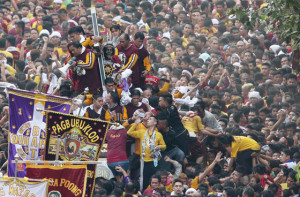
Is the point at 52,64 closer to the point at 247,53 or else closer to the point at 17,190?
the point at 247,53

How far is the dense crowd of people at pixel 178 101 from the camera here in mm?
19062

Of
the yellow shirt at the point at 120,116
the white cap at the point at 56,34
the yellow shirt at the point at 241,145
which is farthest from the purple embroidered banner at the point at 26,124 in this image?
the white cap at the point at 56,34

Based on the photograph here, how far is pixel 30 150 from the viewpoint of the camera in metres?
17.6

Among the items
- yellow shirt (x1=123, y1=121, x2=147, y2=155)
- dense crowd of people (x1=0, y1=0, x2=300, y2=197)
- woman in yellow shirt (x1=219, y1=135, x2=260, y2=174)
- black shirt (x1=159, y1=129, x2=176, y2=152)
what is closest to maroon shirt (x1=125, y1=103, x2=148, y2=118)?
dense crowd of people (x1=0, y1=0, x2=300, y2=197)

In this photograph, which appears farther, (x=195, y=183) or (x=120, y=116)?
(x=120, y=116)

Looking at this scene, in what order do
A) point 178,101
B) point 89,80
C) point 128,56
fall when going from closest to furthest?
point 89,80
point 128,56
point 178,101

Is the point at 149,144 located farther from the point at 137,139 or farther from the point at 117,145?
the point at 117,145

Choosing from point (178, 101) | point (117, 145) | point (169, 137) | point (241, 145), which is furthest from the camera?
point (178, 101)

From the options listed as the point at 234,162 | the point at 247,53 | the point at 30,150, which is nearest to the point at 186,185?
the point at 234,162

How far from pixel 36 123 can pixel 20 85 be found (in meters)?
5.29

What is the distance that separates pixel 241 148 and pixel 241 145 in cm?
7

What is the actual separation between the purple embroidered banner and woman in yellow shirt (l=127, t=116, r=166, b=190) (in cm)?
228

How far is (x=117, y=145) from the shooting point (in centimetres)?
1902

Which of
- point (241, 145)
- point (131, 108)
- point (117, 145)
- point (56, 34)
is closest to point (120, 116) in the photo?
point (131, 108)
